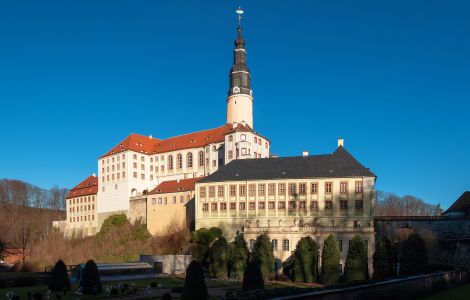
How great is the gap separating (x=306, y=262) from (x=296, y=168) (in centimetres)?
1578

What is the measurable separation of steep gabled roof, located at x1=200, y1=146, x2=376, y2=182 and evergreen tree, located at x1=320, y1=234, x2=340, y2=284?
11.9 metres

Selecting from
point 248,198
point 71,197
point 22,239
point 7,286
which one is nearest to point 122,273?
point 7,286

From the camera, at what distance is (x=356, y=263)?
41.8 metres

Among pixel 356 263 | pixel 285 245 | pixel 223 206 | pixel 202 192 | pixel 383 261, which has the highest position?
pixel 202 192

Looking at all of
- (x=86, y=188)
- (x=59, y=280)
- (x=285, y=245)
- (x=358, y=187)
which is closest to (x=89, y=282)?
(x=59, y=280)

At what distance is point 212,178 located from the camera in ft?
196

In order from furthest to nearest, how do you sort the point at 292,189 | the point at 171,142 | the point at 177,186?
the point at 171,142, the point at 177,186, the point at 292,189

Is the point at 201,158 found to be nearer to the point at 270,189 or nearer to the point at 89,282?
the point at 270,189

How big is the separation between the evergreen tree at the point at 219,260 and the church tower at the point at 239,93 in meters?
42.7

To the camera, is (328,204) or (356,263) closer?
(356,263)

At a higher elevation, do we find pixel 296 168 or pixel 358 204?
pixel 296 168

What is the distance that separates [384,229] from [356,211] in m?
3.91

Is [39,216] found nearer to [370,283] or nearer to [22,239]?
[22,239]

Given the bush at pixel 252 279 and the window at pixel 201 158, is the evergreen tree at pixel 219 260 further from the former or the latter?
the window at pixel 201 158
